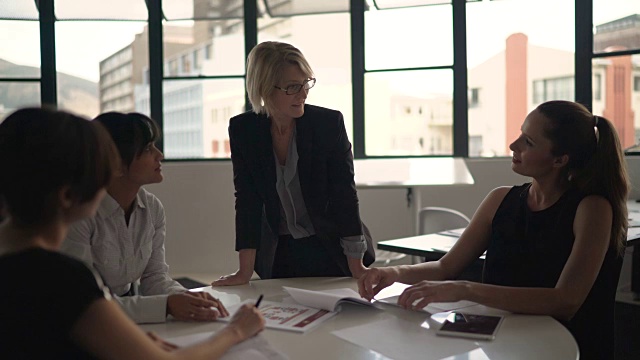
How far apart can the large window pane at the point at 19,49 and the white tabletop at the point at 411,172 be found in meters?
2.94

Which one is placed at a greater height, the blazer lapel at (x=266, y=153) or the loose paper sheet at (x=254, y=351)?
the blazer lapel at (x=266, y=153)

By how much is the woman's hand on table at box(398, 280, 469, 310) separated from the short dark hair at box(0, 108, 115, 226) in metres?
0.94

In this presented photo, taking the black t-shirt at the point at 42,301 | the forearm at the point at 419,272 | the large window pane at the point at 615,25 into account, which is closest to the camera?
the black t-shirt at the point at 42,301

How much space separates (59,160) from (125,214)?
103 cm

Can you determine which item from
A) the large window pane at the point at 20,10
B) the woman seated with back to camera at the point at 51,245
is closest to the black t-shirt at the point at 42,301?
the woman seated with back to camera at the point at 51,245

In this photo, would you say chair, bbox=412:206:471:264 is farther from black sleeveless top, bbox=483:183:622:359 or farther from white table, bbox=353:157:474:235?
black sleeveless top, bbox=483:183:622:359

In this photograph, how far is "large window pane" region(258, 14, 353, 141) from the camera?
5887mm

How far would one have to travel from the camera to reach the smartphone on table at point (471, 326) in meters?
1.49

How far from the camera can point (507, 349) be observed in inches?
55.5

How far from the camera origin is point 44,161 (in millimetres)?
978

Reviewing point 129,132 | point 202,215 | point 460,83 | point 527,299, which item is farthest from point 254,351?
point 460,83

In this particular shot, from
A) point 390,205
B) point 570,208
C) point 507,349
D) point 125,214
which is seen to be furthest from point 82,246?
point 390,205

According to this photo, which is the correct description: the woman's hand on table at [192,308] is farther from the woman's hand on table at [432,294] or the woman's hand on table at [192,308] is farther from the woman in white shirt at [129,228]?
the woman's hand on table at [432,294]

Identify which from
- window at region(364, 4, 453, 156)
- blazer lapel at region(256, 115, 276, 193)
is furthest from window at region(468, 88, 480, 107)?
blazer lapel at region(256, 115, 276, 193)
